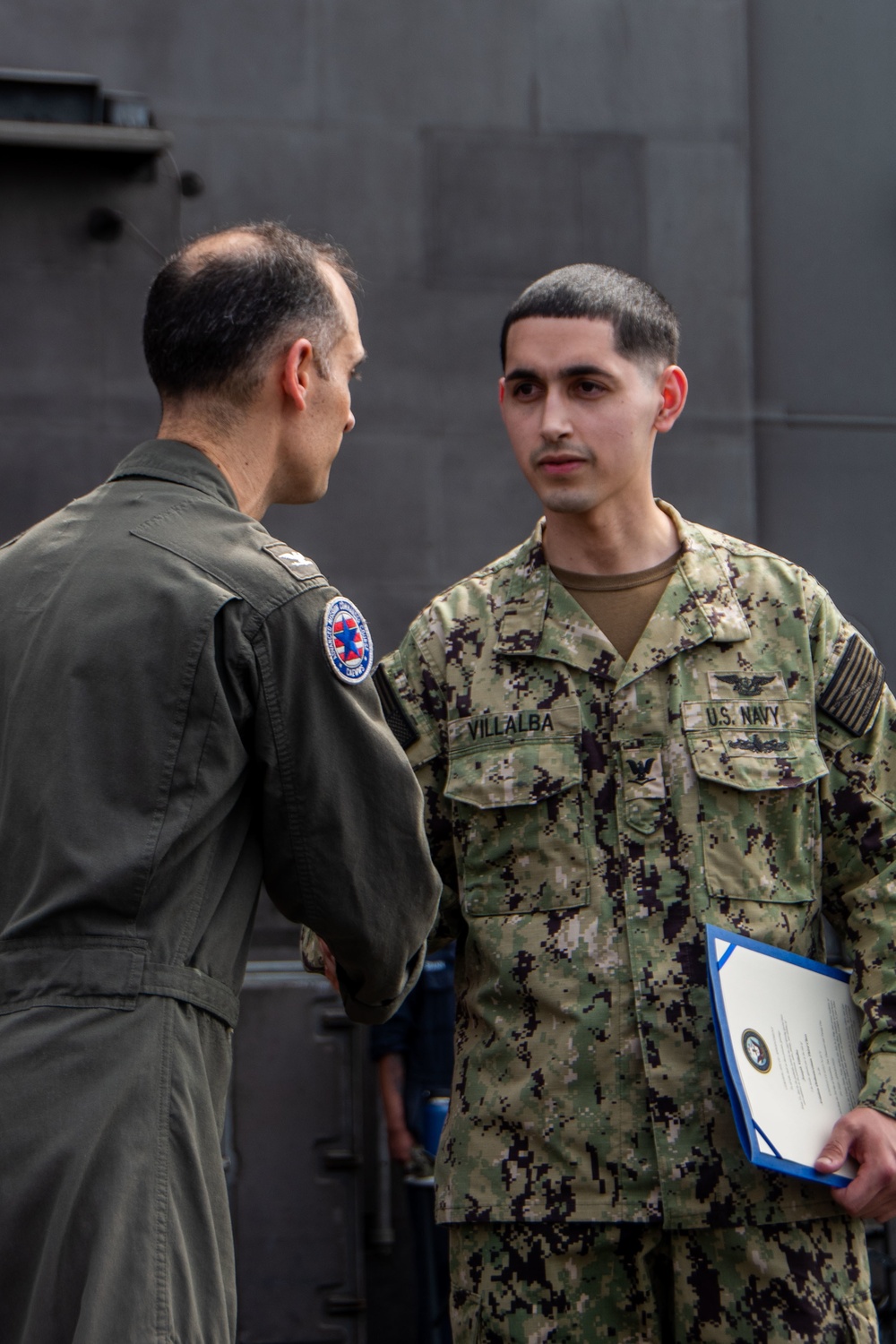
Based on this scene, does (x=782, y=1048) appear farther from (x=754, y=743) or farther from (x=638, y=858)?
(x=754, y=743)

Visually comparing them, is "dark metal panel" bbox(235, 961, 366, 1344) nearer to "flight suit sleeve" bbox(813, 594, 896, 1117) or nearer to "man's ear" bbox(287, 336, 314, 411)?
"flight suit sleeve" bbox(813, 594, 896, 1117)

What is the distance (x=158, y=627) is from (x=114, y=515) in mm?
183

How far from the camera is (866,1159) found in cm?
203

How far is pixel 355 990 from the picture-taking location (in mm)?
1715

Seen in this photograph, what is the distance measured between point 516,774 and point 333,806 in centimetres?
75

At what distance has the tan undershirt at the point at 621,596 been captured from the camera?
2393mm

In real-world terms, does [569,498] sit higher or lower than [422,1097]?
higher

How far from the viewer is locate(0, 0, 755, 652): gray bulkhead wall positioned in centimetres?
450

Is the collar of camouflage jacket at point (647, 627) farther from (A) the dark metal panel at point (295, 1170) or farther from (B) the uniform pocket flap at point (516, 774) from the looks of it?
(A) the dark metal panel at point (295, 1170)

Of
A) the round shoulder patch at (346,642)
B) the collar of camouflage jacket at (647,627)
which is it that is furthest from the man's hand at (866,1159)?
the round shoulder patch at (346,642)

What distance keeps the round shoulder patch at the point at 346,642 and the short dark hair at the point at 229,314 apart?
30cm

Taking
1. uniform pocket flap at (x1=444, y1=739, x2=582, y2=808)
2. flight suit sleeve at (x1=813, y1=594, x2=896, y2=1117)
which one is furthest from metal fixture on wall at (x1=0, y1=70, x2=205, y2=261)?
flight suit sleeve at (x1=813, y1=594, x2=896, y2=1117)

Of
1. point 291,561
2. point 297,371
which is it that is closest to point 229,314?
point 297,371

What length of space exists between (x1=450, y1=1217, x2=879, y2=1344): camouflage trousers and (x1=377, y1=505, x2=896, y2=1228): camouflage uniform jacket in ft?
0.13
